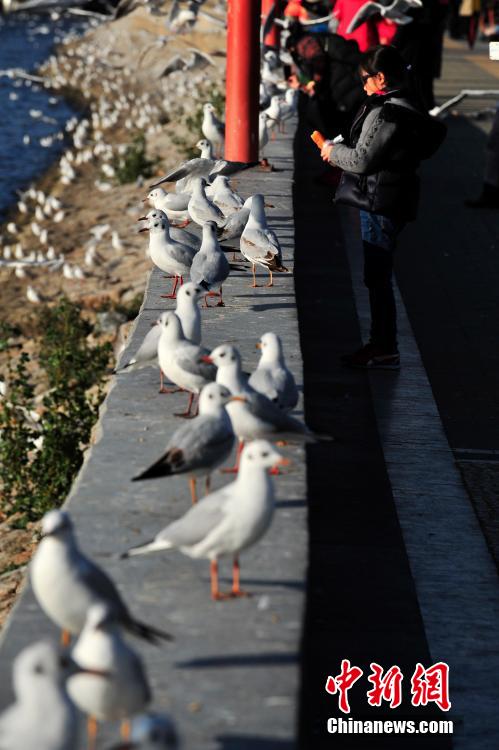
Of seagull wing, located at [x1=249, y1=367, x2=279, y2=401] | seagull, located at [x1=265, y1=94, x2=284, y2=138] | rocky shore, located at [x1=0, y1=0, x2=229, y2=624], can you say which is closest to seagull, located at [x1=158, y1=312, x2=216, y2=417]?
seagull wing, located at [x1=249, y1=367, x2=279, y2=401]

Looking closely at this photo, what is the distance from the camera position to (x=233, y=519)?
13.4ft

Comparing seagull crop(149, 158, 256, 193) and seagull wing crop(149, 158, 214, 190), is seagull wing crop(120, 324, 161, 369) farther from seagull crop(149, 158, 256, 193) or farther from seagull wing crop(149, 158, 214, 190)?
seagull wing crop(149, 158, 214, 190)

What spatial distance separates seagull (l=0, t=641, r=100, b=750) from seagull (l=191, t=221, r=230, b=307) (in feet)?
12.9

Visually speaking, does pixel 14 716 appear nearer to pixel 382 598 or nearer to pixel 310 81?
pixel 382 598

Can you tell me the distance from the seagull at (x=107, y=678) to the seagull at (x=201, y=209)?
5.40 meters

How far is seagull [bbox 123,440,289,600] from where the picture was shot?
408 centimetres

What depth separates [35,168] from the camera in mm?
28094

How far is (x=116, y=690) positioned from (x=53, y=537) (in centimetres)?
53

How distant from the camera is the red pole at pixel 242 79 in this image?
10977 millimetres

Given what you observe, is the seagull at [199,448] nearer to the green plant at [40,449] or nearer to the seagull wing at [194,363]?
the seagull wing at [194,363]

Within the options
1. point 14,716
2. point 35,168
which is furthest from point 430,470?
point 35,168

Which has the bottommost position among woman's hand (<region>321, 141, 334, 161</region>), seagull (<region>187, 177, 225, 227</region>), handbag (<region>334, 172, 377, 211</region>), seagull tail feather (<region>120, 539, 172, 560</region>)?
seagull (<region>187, 177, 225, 227</region>)

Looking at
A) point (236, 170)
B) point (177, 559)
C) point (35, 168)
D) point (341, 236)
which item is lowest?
point (35, 168)

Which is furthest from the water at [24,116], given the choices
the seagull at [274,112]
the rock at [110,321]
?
the rock at [110,321]
